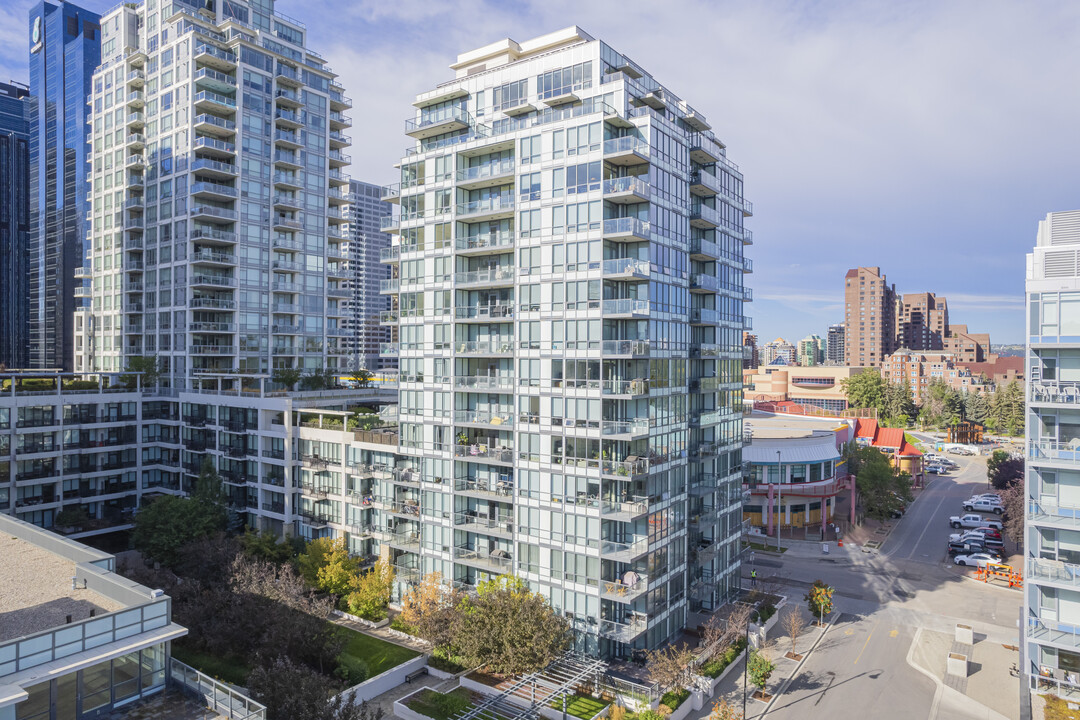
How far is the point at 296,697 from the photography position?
27.5 metres

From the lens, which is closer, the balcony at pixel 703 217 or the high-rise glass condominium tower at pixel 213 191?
the balcony at pixel 703 217

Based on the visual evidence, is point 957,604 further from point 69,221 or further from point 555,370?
point 69,221

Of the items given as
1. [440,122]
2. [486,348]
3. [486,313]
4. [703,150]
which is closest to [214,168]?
[440,122]

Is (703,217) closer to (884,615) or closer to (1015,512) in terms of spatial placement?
(884,615)

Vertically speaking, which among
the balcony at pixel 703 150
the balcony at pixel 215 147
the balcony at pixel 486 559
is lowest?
the balcony at pixel 486 559

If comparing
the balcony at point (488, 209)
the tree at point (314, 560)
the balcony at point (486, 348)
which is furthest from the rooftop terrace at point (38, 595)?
the balcony at point (488, 209)

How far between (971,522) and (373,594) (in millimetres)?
68973

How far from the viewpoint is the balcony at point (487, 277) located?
43.3 m

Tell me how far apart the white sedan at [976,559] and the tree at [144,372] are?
274 ft

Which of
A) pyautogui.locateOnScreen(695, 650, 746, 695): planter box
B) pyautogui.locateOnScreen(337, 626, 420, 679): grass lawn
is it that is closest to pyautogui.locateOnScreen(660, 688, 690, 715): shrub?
→ pyautogui.locateOnScreen(695, 650, 746, 695): planter box

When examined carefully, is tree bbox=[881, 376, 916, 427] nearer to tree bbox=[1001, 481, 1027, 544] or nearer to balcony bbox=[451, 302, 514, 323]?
tree bbox=[1001, 481, 1027, 544]

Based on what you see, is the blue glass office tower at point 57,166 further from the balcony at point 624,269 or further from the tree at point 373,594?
the balcony at point 624,269

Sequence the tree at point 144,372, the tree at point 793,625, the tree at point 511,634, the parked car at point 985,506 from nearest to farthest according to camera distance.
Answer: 1. the tree at point 511,634
2. the tree at point 793,625
3. the tree at point 144,372
4. the parked car at point 985,506

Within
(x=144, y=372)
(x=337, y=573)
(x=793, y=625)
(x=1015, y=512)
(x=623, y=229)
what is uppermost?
(x=623, y=229)
